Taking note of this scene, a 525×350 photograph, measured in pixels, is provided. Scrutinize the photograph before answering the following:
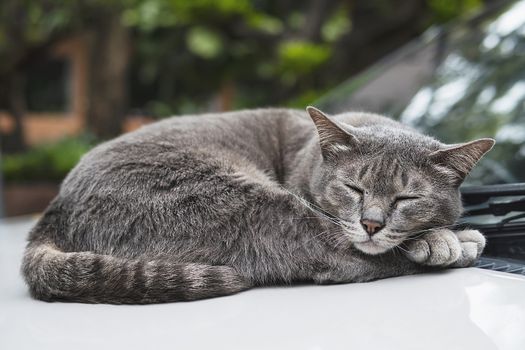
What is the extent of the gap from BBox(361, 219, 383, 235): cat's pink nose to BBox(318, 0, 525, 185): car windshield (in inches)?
21.0

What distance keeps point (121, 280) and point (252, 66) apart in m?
9.18

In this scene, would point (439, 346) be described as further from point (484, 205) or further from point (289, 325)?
point (484, 205)

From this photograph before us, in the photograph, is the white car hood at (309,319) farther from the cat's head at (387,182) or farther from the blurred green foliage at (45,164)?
the blurred green foliage at (45,164)

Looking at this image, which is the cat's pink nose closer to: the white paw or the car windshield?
the white paw

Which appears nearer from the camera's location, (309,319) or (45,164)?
(309,319)

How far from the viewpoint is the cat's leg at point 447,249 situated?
1.81 m

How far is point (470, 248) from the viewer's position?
6.02 feet

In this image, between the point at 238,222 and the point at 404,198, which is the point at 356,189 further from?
the point at 238,222

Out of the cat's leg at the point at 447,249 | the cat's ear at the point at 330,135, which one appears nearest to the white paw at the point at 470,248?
the cat's leg at the point at 447,249

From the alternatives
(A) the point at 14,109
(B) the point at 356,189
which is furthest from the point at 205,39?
(B) the point at 356,189

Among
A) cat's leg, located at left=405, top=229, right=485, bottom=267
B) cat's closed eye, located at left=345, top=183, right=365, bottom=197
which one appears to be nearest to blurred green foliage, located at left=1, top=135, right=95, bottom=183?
Answer: cat's closed eye, located at left=345, top=183, right=365, bottom=197

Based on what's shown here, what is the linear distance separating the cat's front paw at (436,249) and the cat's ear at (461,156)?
21cm

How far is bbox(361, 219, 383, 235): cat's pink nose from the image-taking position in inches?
73.3

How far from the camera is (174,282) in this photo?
1.69 m
